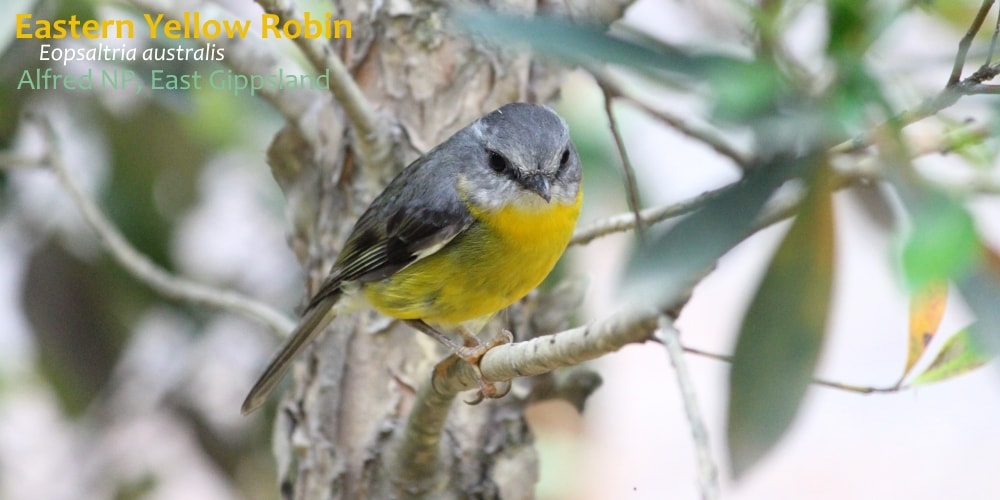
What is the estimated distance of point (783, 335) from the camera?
1301mm

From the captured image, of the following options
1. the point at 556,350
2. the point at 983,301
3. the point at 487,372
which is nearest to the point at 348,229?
the point at 487,372

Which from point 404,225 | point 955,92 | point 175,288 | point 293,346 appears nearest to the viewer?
point 955,92

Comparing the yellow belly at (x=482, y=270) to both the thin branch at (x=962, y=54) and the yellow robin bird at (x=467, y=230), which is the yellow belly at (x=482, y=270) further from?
the thin branch at (x=962, y=54)

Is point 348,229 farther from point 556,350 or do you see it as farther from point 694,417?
point 694,417

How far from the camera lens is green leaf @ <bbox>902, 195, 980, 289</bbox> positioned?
1088mm

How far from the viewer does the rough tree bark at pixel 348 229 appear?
114 inches

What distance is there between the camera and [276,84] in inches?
117

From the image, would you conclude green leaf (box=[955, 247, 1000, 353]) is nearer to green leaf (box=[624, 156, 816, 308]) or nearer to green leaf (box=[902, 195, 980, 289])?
green leaf (box=[902, 195, 980, 289])

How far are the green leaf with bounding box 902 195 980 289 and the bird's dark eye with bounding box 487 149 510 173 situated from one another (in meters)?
1.63

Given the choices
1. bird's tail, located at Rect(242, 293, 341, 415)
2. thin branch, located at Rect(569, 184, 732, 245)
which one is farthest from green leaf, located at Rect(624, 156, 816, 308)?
bird's tail, located at Rect(242, 293, 341, 415)

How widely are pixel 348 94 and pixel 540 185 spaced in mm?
496

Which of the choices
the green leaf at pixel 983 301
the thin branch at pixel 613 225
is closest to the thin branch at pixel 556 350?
the thin branch at pixel 613 225

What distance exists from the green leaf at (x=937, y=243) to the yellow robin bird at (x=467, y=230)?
1492 millimetres

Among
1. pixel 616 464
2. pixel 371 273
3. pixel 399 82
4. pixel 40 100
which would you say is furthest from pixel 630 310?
pixel 616 464
